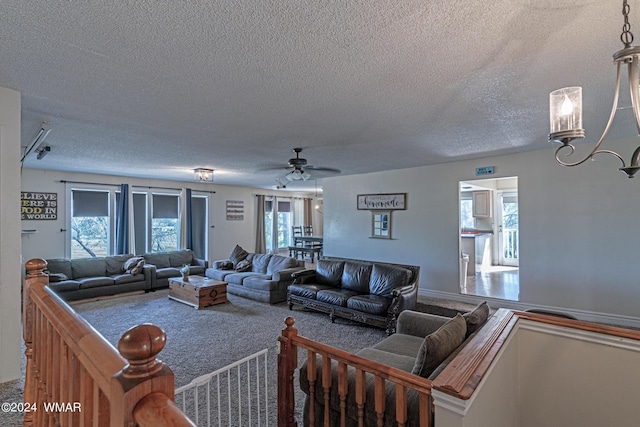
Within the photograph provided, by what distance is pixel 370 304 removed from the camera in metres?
3.90

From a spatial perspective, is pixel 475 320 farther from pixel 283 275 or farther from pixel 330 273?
pixel 283 275

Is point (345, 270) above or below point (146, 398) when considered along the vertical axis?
below

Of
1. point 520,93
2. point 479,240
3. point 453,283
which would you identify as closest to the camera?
point 520,93

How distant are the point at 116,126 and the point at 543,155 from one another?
5.73 meters

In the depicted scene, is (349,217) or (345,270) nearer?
(345,270)

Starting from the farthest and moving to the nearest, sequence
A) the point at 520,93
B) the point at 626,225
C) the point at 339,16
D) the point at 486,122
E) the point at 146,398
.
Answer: the point at 626,225 → the point at 486,122 → the point at 520,93 → the point at 339,16 → the point at 146,398

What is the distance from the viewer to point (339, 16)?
151 cm

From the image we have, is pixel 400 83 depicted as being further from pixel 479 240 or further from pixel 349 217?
pixel 479 240

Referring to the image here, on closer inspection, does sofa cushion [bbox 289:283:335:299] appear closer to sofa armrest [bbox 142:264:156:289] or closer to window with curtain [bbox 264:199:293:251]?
sofa armrest [bbox 142:264:156:289]

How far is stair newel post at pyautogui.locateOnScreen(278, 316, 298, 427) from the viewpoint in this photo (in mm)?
1942

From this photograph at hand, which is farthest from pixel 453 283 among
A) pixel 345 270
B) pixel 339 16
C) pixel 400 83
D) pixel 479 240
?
pixel 339 16

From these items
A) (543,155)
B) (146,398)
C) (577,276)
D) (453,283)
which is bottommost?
(453,283)

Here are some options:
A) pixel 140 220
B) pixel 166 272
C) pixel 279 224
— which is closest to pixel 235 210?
pixel 279 224

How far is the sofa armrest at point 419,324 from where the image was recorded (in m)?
2.83
